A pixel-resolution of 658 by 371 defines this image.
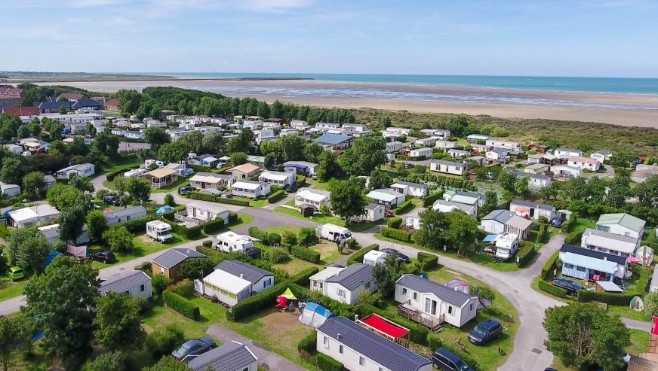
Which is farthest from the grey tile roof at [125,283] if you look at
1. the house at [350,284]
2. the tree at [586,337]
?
the tree at [586,337]

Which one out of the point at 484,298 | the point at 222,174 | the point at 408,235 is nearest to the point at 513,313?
the point at 484,298

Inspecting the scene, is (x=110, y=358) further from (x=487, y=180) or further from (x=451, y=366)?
(x=487, y=180)

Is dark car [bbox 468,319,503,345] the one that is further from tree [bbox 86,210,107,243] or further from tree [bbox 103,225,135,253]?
tree [bbox 86,210,107,243]

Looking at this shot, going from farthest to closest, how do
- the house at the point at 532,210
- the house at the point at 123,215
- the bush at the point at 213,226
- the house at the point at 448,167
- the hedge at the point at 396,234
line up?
the house at the point at 448,167, the house at the point at 532,210, the bush at the point at 213,226, the house at the point at 123,215, the hedge at the point at 396,234

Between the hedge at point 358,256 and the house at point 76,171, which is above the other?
the house at point 76,171

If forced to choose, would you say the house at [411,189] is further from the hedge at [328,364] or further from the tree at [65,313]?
the tree at [65,313]
